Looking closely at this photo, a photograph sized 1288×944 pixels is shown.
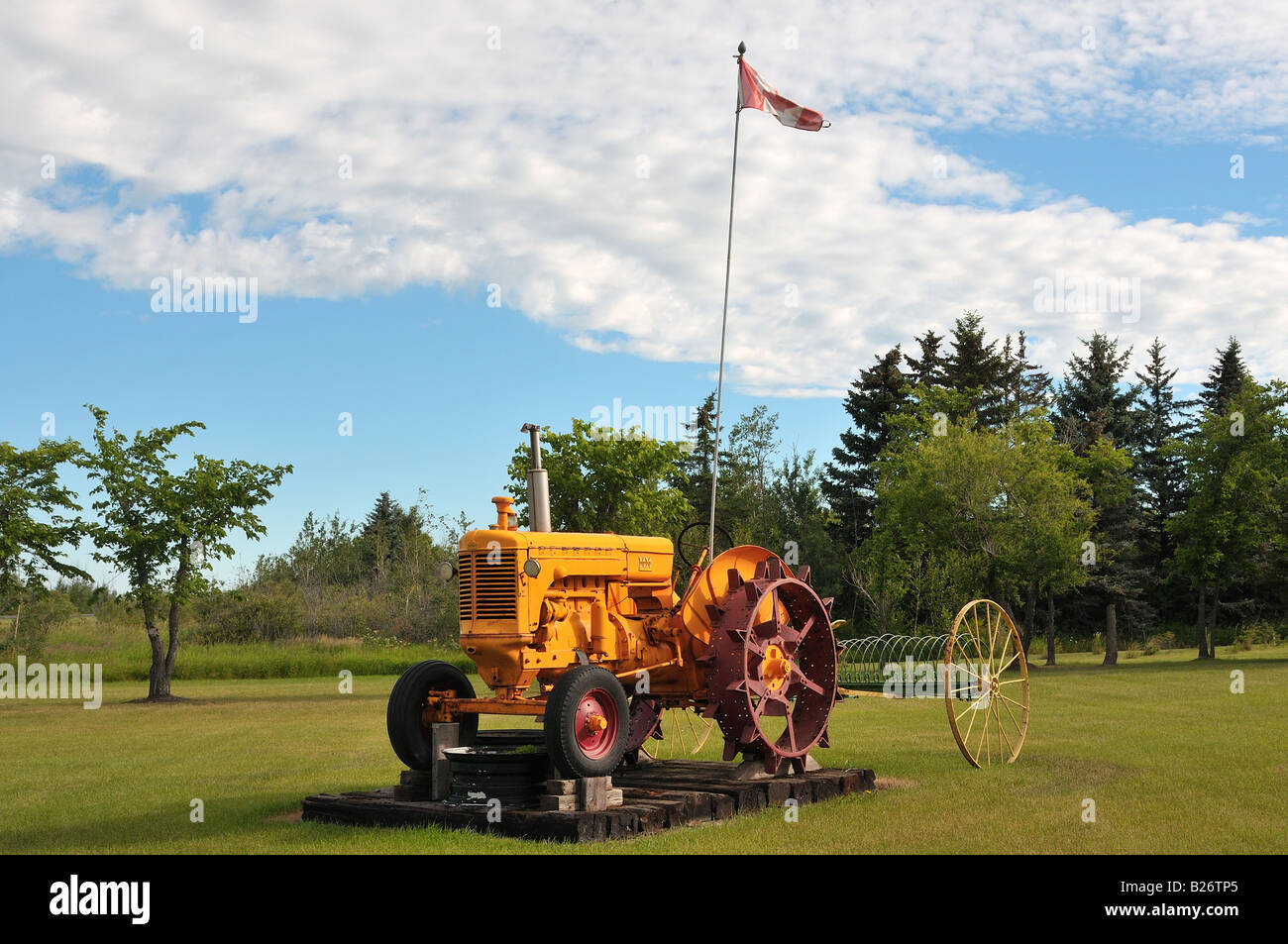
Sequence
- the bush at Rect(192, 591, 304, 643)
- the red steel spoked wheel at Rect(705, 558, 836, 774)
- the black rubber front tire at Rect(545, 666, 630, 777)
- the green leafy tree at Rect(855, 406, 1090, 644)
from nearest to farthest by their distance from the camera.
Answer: the black rubber front tire at Rect(545, 666, 630, 777) → the red steel spoked wheel at Rect(705, 558, 836, 774) → the green leafy tree at Rect(855, 406, 1090, 644) → the bush at Rect(192, 591, 304, 643)

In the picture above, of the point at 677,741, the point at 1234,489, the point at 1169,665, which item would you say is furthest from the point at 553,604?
the point at 1234,489

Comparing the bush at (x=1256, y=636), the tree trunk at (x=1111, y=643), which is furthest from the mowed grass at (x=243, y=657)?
the bush at (x=1256, y=636)

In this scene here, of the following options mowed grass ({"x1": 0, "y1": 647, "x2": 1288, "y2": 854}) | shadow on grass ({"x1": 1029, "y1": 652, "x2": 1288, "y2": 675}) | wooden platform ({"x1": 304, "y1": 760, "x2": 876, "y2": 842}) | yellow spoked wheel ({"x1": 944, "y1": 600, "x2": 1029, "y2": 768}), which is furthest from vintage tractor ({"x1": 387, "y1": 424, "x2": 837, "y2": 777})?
shadow on grass ({"x1": 1029, "y1": 652, "x2": 1288, "y2": 675})

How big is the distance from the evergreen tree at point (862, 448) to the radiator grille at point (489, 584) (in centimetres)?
4551

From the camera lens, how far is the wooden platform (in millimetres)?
9266

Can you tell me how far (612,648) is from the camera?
11.3 meters

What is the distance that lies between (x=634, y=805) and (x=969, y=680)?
25.9 meters

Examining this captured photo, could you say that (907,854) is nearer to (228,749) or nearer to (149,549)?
(228,749)

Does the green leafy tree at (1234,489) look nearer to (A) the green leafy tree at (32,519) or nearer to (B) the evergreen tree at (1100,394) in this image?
(B) the evergreen tree at (1100,394)

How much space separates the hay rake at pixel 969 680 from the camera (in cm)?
1353

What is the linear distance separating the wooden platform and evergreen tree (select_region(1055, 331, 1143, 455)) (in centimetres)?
5046

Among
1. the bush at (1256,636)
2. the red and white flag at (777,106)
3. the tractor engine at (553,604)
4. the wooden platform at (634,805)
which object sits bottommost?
the bush at (1256,636)

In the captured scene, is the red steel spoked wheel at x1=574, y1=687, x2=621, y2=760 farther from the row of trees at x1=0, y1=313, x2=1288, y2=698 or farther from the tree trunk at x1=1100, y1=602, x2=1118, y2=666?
the tree trunk at x1=1100, y1=602, x2=1118, y2=666

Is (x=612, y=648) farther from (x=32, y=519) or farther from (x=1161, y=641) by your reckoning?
(x=1161, y=641)
